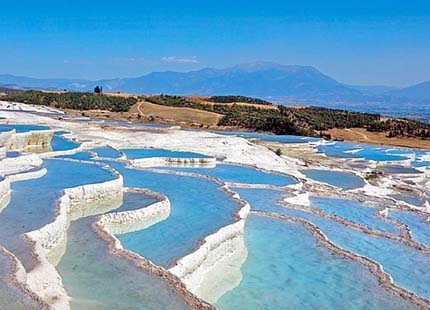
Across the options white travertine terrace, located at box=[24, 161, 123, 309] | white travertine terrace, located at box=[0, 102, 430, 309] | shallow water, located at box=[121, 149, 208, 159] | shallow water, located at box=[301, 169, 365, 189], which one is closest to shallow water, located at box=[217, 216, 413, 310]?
white travertine terrace, located at box=[0, 102, 430, 309]

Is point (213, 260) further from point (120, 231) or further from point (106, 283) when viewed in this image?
point (106, 283)

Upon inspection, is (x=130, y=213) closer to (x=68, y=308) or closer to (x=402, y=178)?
(x=68, y=308)

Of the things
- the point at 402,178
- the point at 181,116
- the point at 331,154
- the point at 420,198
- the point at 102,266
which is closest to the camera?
the point at 102,266

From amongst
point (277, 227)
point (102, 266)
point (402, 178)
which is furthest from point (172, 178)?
point (402, 178)

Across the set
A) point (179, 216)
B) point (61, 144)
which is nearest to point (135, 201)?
point (179, 216)

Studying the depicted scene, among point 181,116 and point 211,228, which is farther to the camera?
point 181,116

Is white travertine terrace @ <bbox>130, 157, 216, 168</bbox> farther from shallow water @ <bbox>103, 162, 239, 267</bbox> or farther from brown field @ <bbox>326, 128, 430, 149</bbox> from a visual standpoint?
brown field @ <bbox>326, 128, 430, 149</bbox>

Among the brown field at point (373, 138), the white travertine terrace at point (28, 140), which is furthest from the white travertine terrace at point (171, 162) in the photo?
the brown field at point (373, 138)
